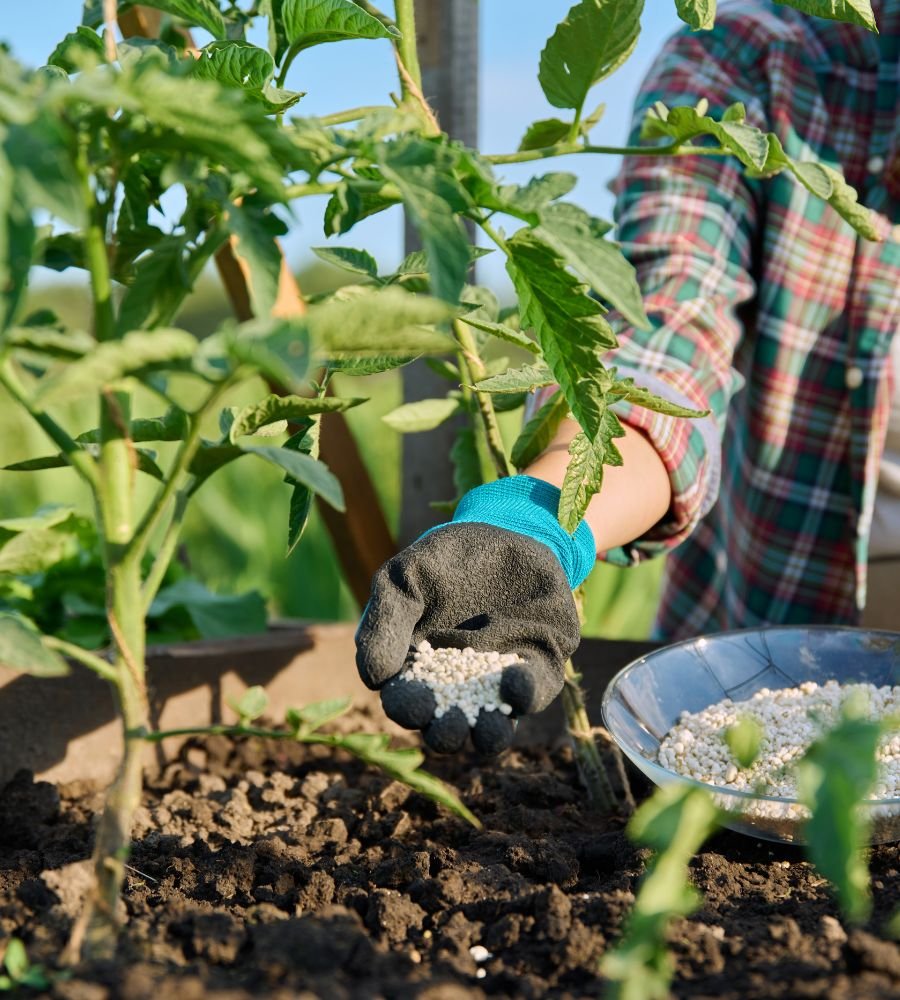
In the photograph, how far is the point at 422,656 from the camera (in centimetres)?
92

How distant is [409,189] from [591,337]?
182 mm

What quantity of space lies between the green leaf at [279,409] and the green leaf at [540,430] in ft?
1.06

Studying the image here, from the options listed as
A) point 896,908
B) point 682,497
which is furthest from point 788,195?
point 896,908

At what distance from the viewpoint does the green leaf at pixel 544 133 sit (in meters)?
0.97

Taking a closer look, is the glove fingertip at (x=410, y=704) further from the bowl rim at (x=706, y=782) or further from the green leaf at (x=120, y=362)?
the green leaf at (x=120, y=362)

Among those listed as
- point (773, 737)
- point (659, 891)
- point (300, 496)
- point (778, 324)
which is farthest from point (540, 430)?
point (778, 324)

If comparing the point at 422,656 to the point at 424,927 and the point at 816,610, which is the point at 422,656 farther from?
the point at 816,610

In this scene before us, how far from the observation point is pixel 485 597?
1.00 metres

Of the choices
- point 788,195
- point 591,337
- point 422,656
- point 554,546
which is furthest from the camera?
point 788,195

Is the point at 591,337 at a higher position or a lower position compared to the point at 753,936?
higher

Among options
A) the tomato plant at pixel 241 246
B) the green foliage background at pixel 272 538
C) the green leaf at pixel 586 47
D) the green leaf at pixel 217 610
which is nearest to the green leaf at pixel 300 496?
the tomato plant at pixel 241 246

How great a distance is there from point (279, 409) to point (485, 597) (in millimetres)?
333

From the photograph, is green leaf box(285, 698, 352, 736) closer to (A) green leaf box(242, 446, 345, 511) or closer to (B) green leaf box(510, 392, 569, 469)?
(A) green leaf box(242, 446, 345, 511)

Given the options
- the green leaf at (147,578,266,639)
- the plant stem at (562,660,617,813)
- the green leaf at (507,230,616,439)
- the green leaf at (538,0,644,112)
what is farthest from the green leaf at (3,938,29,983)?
the green leaf at (147,578,266,639)
